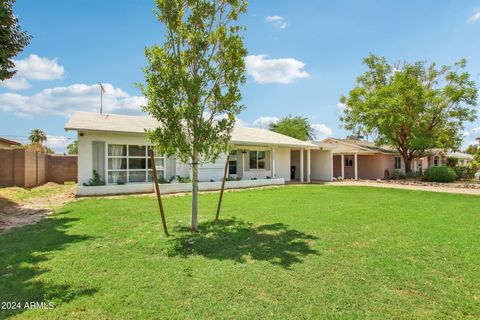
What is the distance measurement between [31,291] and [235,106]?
5.46m

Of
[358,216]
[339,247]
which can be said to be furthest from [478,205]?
[339,247]

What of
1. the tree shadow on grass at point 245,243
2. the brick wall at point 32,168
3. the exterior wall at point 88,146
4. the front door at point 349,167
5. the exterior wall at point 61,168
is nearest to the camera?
the tree shadow on grass at point 245,243

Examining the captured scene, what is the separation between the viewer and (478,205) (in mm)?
11484

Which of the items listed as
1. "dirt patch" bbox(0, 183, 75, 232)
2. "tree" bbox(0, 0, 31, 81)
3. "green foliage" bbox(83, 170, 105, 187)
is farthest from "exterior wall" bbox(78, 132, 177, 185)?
"tree" bbox(0, 0, 31, 81)

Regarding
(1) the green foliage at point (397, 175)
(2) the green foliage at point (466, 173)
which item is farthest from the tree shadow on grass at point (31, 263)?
(2) the green foliage at point (466, 173)

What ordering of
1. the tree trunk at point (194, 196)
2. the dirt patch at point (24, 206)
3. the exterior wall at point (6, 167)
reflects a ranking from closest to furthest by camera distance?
the tree trunk at point (194, 196) → the dirt patch at point (24, 206) → the exterior wall at point (6, 167)

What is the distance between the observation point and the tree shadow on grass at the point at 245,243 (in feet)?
17.3

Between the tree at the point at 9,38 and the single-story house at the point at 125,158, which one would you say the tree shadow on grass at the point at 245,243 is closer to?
the single-story house at the point at 125,158

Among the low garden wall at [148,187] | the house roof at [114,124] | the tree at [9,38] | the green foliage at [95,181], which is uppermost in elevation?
the tree at [9,38]

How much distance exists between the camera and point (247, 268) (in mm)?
4656

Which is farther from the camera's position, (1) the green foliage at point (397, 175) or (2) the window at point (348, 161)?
(2) the window at point (348, 161)

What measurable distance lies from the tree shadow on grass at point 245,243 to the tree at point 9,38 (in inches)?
329

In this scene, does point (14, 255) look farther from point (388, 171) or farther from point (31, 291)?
point (388, 171)

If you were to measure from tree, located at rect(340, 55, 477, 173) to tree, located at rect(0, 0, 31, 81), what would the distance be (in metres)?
25.9
